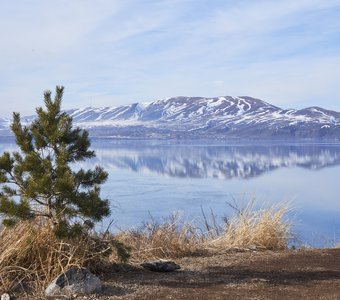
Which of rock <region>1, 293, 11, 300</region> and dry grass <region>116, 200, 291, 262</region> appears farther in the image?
dry grass <region>116, 200, 291, 262</region>

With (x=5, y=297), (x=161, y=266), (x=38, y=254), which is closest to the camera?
(x=5, y=297)

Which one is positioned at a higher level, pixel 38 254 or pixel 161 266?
pixel 38 254

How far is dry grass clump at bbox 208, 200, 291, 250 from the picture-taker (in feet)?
31.0

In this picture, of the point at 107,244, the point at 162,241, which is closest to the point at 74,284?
the point at 107,244

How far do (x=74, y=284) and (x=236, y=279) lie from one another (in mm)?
1831

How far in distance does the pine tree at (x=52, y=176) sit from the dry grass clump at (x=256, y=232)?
3.33 meters

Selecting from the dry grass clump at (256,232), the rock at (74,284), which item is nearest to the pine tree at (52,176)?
the rock at (74,284)

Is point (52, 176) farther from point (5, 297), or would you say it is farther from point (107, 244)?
point (5, 297)

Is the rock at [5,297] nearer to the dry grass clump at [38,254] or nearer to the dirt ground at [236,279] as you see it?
the dry grass clump at [38,254]

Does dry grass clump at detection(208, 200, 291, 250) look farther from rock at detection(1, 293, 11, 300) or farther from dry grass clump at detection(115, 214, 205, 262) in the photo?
rock at detection(1, 293, 11, 300)

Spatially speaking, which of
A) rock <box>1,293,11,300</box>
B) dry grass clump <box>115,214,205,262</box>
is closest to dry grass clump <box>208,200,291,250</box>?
dry grass clump <box>115,214,205,262</box>

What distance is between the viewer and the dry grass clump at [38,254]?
20.2ft

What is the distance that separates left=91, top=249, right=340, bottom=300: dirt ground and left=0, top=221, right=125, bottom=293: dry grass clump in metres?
0.33

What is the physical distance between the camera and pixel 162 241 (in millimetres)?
8820
